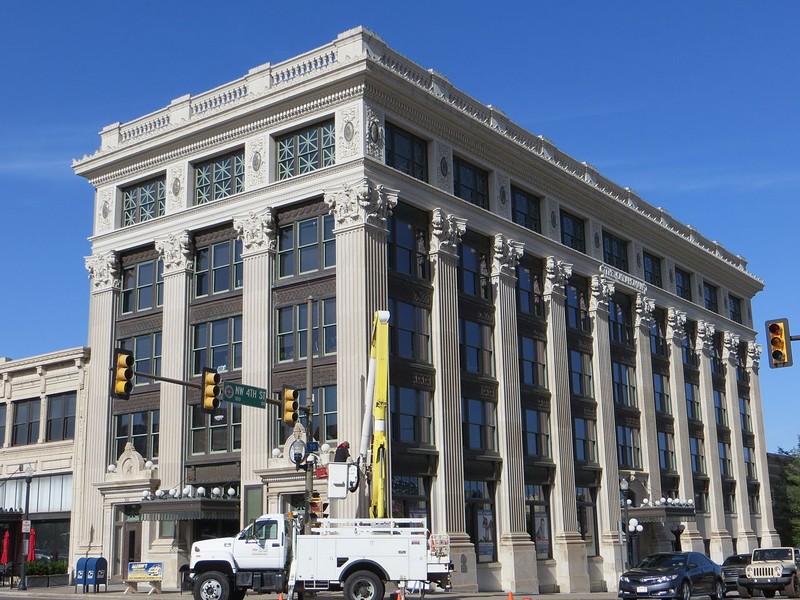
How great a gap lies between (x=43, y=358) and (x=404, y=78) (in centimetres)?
2561

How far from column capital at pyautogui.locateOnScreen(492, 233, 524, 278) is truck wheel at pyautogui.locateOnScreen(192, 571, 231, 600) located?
22.4 meters

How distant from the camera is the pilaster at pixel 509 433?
147ft

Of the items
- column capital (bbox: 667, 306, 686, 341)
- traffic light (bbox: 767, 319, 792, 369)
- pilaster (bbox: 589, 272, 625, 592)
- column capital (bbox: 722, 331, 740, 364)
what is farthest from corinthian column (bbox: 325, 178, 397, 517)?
column capital (bbox: 722, 331, 740, 364)

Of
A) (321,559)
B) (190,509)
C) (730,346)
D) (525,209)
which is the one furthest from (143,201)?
(730,346)

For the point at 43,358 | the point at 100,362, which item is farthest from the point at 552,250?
the point at 43,358

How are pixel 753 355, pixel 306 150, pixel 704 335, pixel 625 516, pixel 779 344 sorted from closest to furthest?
1. pixel 779 344
2. pixel 306 150
3. pixel 625 516
4. pixel 704 335
5. pixel 753 355

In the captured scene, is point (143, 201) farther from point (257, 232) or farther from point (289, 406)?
point (289, 406)

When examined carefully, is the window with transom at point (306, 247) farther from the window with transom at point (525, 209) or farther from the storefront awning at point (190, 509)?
the window with transom at point (525, 209)

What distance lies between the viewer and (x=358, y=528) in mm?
29953

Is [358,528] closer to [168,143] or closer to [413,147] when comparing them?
[413,147]

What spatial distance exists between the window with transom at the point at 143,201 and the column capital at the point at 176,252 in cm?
207

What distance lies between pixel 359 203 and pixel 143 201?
46.8 ft

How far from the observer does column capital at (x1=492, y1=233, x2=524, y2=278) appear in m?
48.4

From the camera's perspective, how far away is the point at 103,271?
50.3 m
